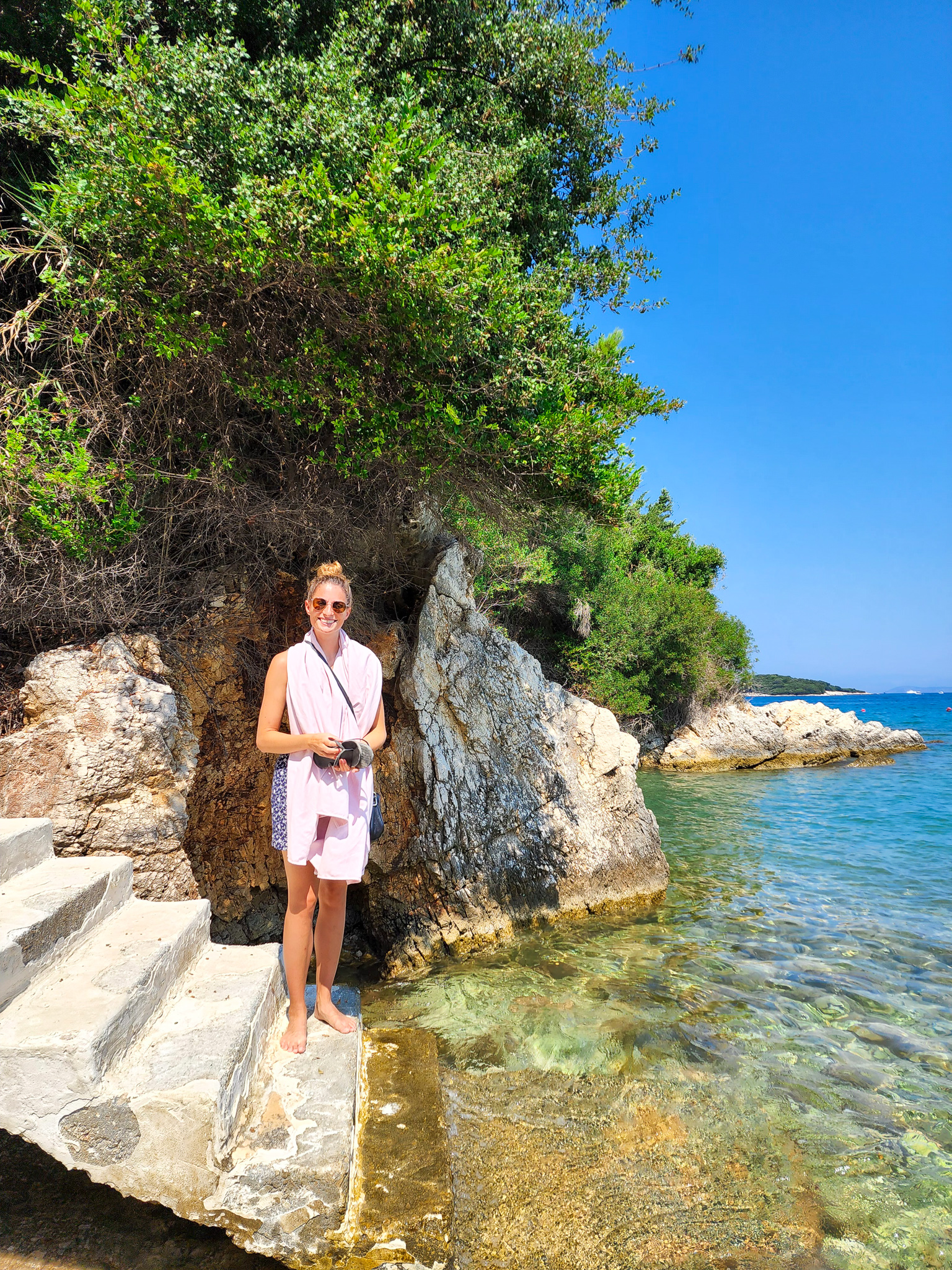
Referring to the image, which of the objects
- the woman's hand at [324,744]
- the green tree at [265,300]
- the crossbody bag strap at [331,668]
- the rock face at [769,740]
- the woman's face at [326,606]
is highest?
the green tree at [265,300]

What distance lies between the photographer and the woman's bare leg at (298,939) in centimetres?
321

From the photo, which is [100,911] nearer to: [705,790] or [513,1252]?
[513,1252]

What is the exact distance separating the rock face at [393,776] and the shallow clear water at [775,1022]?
2.27 feet

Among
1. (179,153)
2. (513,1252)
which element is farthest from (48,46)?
(513,1252)

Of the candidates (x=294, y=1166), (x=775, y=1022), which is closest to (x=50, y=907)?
(x=294, y=1166)

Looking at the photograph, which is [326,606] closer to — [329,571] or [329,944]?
[329,571]

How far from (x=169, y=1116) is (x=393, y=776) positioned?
4377 mm

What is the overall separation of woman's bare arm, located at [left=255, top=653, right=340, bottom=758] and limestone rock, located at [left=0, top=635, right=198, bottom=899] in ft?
4.70

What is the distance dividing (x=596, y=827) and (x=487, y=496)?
163 inches

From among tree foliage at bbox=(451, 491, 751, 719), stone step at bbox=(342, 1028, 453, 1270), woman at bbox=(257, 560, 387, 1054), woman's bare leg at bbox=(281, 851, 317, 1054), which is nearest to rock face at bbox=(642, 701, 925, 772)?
tree foliage at bbox=(451, 491, 751, 719)

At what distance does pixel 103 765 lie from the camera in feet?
13.4

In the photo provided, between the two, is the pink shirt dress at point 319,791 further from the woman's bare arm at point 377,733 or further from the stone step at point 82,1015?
the stone step at point 82,1015

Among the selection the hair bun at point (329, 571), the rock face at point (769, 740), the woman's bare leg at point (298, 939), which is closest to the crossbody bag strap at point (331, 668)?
the hair bun at point (329, 571)

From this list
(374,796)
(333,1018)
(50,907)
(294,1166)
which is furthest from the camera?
(374,796)
